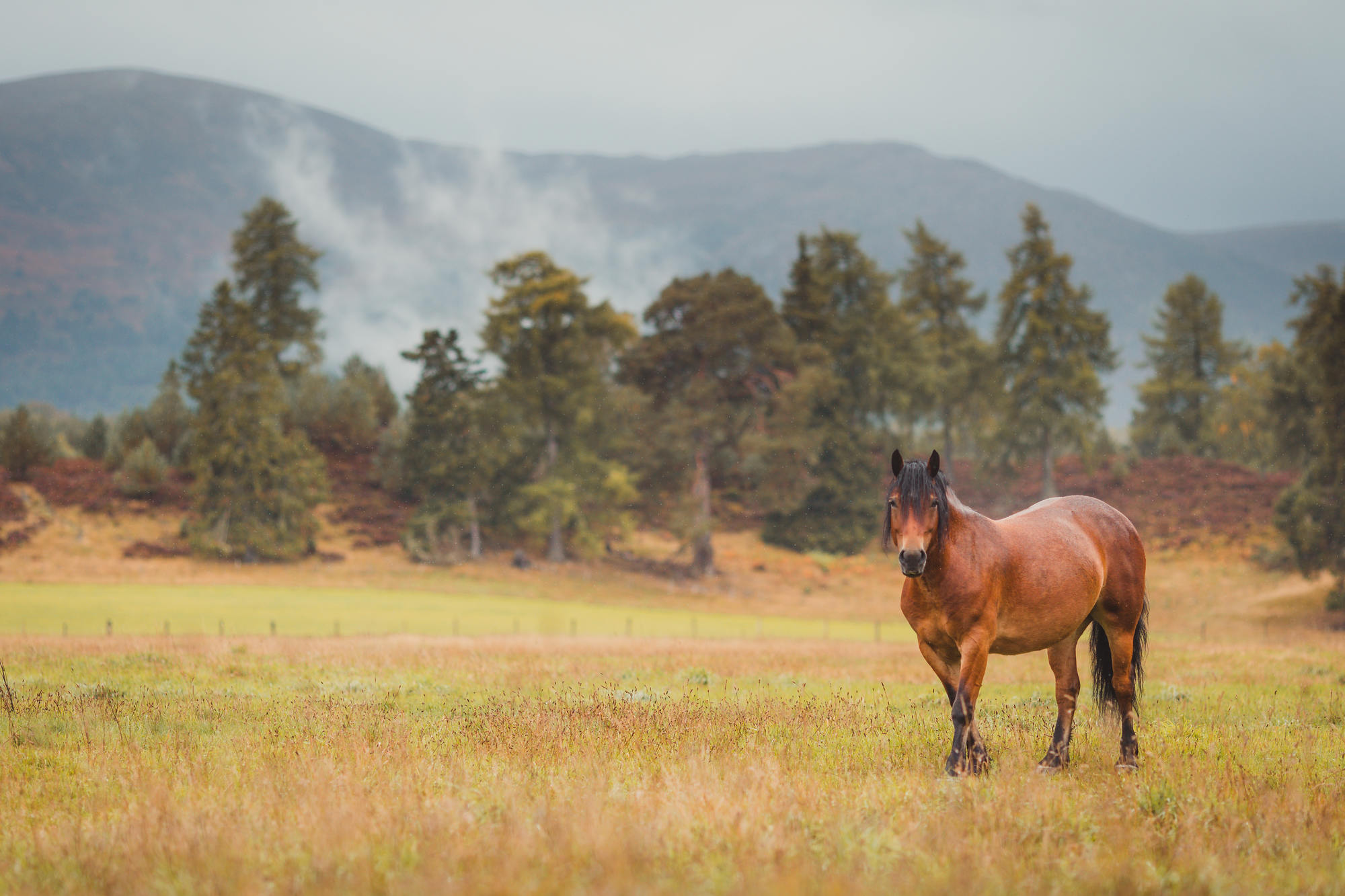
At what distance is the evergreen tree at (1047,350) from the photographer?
56062 millimetres

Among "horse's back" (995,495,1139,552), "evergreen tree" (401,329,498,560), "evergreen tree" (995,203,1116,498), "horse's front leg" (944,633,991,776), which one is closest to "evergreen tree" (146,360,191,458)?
"evergreen tree" (401,329,498,560)

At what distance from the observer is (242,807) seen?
19.9 feet

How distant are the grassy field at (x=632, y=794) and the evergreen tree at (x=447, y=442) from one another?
38024mm

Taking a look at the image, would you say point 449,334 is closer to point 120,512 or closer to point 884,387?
point 120,512

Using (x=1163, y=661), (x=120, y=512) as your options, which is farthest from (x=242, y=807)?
(x=120, y=512)

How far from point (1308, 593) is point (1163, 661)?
28527mm

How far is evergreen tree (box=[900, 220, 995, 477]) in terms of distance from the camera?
62.6m

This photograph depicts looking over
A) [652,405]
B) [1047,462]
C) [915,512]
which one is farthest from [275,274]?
[915,512]

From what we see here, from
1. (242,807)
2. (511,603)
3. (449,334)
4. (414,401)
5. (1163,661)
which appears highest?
(449,334)

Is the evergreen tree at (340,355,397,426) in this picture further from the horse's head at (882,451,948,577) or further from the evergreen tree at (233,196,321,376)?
the horse's head at (882,451,948,577)

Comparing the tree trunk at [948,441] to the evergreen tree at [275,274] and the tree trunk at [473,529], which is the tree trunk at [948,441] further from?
the evergreen tree at [275,274]

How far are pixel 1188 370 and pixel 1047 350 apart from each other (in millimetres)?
22174

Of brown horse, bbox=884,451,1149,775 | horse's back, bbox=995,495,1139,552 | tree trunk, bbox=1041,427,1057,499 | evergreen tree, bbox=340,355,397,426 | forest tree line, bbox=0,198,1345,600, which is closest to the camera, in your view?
brown horse, bbox=884,451,1149,775

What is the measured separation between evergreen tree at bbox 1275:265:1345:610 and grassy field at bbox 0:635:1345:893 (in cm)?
2996
